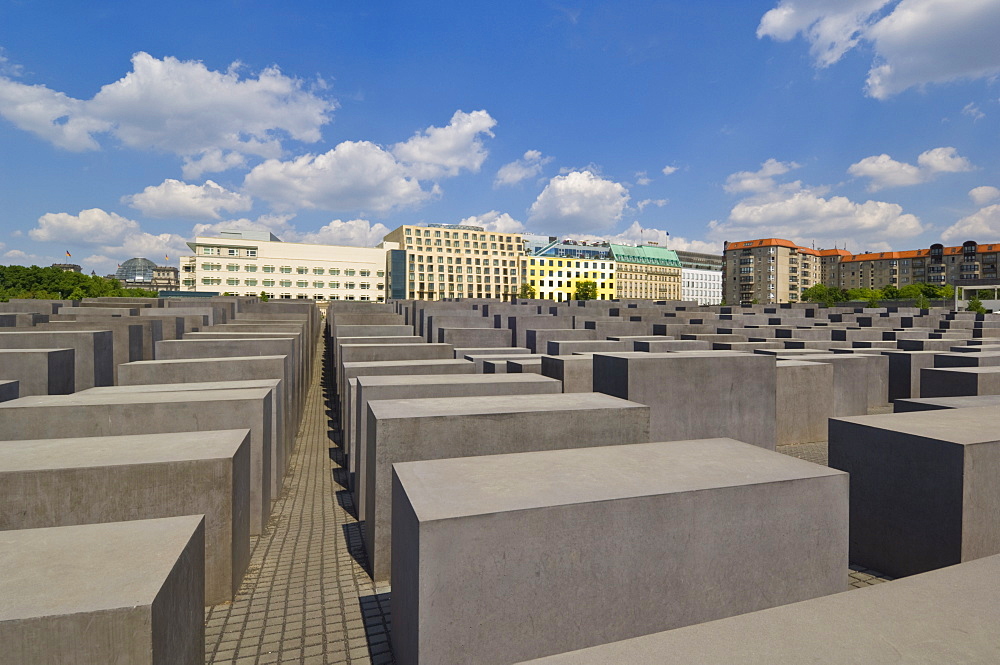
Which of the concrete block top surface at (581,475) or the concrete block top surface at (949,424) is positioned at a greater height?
the concrete block top surface at (949,424)

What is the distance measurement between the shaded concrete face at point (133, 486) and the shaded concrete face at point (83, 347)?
4.96 meters

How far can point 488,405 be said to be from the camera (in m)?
7.02

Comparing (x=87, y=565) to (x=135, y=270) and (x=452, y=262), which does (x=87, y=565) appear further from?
(x=135, y=270)

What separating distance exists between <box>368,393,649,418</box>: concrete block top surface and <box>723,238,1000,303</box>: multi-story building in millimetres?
125697

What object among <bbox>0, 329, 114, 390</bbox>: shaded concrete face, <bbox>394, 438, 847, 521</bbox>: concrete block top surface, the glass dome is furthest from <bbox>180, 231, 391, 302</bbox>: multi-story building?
the glass dome

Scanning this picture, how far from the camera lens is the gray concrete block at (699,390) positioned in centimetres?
887

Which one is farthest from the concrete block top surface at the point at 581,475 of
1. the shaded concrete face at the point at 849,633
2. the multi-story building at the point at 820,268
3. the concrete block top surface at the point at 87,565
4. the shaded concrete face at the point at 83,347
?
the multi-story building at the point at 820,268

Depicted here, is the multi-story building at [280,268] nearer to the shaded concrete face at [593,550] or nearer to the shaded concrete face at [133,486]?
the shaded concrete face at [133,486]

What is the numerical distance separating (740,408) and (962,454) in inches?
180

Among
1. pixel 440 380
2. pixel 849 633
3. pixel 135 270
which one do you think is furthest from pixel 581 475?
pixel 135 270

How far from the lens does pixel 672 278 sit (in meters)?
142

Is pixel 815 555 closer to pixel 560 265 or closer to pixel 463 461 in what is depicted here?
pixel 463 461

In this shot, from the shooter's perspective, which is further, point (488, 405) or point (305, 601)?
point (488, 405)

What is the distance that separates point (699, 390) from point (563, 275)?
11277cm
